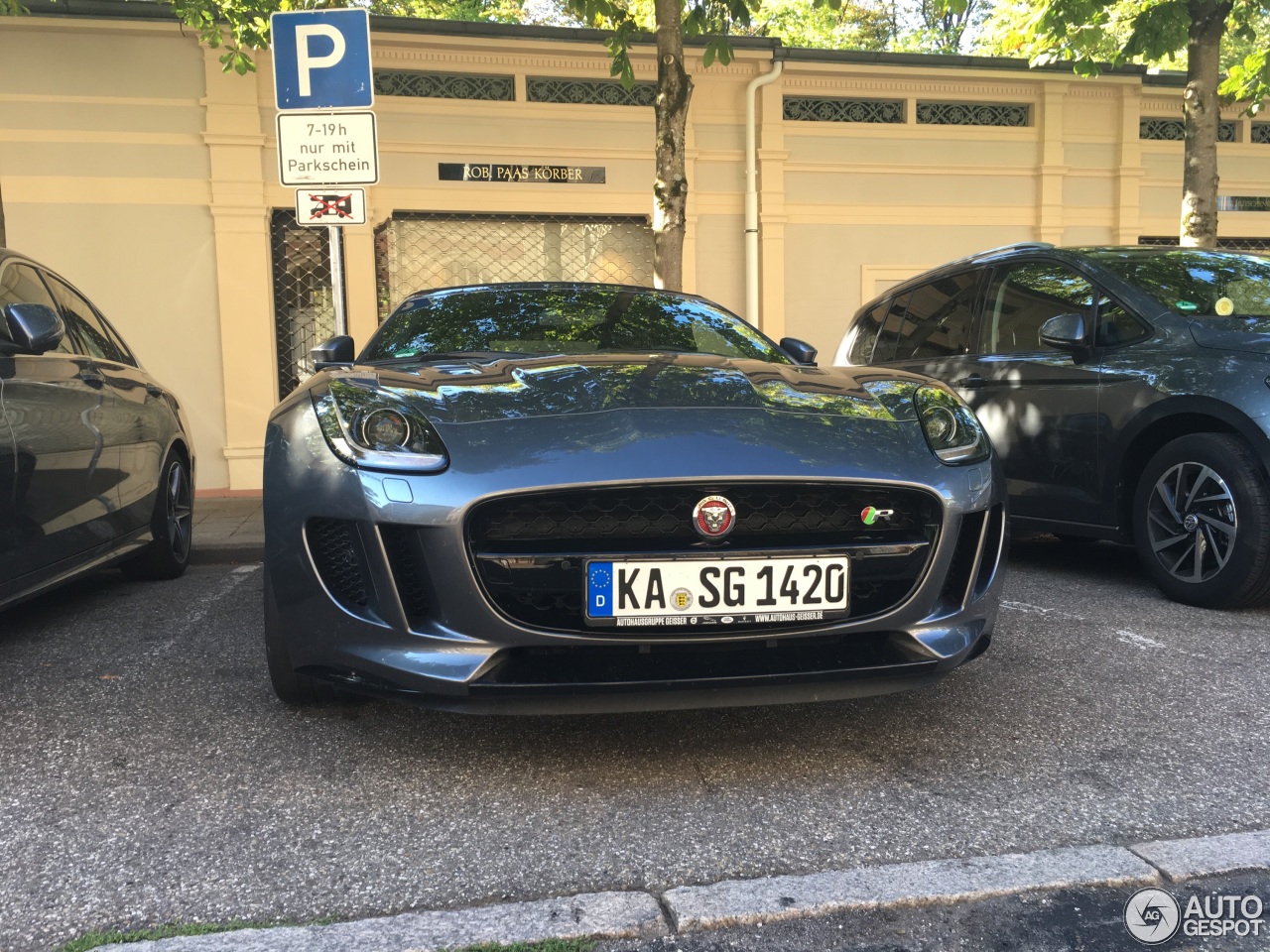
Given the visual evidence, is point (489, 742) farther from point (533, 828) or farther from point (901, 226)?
point (901, 226)

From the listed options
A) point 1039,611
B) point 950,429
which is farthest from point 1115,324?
point 950,429

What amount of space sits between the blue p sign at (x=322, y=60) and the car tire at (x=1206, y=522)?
4018 mm

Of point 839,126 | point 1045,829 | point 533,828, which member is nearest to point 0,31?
point 839,126

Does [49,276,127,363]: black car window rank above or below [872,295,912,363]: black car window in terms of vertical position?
above

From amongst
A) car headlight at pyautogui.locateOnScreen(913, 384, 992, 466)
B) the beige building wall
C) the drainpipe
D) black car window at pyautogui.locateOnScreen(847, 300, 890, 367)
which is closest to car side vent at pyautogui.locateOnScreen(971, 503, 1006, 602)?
car headlight at pyautogui.locateOnScreen(913, 384, 992, 466)

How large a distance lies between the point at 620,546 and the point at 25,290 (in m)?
2.97

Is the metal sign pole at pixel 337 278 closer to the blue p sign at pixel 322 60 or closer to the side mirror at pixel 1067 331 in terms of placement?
the blue p sign at pixel 322 60

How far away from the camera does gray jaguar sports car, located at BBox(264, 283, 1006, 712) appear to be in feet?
7.11

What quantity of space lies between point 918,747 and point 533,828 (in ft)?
3.42

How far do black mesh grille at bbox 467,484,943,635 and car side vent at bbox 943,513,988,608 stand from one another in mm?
124

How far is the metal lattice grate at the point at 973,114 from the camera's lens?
10.8 meters

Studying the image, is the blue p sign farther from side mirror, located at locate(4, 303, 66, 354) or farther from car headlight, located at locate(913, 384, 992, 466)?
car headlight, located at locate(913, 384, 992, 466)

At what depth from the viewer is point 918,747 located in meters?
2.59

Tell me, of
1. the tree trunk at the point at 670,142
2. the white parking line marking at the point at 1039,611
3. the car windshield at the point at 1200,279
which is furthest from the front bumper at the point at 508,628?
the tree trunk at the point at 670,142
